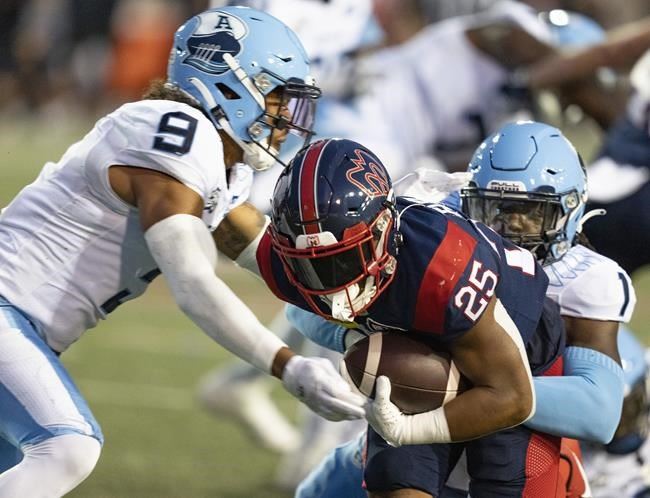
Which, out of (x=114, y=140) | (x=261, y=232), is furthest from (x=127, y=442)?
(x=114, y=140)

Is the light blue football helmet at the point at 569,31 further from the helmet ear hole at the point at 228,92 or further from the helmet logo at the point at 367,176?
the helmet logo at the point at 367,176

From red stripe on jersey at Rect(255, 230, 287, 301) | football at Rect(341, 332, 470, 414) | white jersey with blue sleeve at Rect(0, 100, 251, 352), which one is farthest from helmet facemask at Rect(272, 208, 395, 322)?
white jersey with blue sleeve at Rect(0, 100, 251, 352)

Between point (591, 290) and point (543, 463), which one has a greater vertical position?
point (591, 290)

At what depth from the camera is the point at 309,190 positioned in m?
3.21

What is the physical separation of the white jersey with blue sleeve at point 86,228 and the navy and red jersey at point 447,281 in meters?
0.38

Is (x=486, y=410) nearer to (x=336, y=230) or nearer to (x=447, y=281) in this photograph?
(x=447, y=281)

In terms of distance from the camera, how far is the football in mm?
3279

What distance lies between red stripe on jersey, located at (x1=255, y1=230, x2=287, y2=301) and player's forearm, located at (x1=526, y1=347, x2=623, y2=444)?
2.35ft

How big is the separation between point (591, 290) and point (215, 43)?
49.9 inches

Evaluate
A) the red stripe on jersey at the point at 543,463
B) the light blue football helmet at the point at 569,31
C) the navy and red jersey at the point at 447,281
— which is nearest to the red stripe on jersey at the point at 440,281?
the navy and red jersey at the point at 447,281

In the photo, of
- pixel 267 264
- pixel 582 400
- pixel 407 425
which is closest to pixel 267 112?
pixel 267 264

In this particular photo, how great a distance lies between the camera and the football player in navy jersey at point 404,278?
3178 mm

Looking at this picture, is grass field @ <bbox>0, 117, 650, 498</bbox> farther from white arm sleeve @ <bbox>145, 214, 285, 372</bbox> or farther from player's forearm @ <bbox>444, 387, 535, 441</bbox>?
player's forearm @ <bbox>444, 387, 535, 441</bbox>

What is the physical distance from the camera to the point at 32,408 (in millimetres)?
3424
